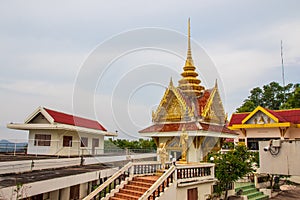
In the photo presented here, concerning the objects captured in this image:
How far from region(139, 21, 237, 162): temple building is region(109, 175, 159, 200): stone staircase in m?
3.84

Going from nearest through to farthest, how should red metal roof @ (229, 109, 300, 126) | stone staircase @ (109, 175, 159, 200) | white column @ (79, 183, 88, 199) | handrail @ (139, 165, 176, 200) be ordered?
1. handrail @ (139, 165, 176, 200)
2. stone staircase @ (109, 175, 159, 200)
3. white column @ (79, 183, 88, 199)
4. red metal roof @ (229, 109, 300, 126)

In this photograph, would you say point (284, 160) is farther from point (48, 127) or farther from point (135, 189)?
point (48, 127)

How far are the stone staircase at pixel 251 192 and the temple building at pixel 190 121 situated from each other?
2.71m

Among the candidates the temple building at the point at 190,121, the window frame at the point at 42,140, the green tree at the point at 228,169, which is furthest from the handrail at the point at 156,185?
the window frame at the point at 42,140

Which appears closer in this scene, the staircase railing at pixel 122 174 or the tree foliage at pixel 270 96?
the staircase railing at pixel 122 174

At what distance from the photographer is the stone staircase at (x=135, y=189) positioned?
30.5ft

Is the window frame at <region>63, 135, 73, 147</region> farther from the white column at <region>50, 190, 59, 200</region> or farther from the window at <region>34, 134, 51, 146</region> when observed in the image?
Result: the white column at <region>50, 190, 59, 200</region>

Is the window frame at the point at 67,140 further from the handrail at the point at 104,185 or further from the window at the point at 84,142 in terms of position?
the handrail at the point at 104,185

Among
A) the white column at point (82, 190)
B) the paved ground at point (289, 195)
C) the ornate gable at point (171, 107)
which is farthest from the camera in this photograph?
the paved ground at point (289, 195)

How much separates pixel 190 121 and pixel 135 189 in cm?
573

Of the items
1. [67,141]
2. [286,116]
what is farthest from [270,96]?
[67,141]

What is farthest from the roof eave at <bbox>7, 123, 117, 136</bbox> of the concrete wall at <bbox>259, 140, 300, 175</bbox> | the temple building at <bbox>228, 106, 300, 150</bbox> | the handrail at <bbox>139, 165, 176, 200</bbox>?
the temple building at <bbox>228, 106, 300, 150</bbox>

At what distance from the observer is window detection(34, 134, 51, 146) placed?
1588 cm

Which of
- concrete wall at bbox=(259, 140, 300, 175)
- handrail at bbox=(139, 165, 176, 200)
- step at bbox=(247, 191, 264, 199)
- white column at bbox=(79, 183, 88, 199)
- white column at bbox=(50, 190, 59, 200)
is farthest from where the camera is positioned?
step at bbox=(247, 191, 264, 199)
